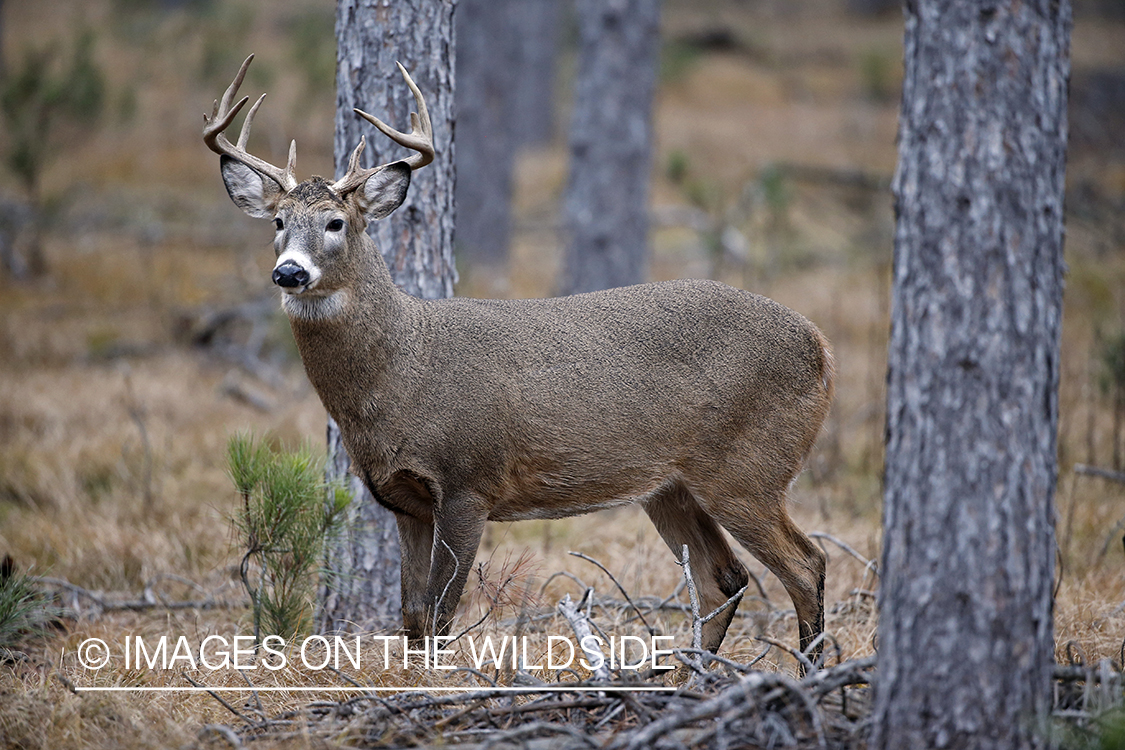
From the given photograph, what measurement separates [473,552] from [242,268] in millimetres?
8282

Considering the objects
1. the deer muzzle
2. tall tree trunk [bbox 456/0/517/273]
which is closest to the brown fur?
the deer muzzle

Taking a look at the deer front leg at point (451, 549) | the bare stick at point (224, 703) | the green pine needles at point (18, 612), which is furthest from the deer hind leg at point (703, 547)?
the green pine needles at point (18, 612)

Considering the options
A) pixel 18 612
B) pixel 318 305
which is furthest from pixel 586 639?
pixel 18 612

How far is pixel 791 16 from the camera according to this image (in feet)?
124

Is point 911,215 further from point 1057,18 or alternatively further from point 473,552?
point 473,552

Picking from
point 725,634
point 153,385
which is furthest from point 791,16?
point 725,634

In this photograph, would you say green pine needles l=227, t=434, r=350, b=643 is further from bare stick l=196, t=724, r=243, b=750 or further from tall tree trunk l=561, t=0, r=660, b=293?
tall tree trunk l=561, t=0, r=660, b=293

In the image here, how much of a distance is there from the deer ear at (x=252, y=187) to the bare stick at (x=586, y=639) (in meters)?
1.88

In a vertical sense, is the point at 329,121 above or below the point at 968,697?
above

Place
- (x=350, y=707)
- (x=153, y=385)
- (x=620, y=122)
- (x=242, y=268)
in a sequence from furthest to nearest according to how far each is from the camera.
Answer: (x=242, y=268) → (x=620, y=122) → (x=153, y=385) → (x=350, y=707)

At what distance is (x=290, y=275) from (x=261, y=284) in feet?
24.8

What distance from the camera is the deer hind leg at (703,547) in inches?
181

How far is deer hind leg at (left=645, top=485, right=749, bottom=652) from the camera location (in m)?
4.59

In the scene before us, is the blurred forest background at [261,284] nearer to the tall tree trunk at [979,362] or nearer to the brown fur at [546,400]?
the brown fur at [546,400]
